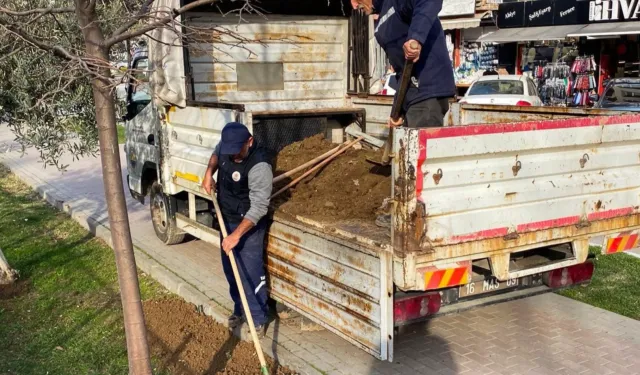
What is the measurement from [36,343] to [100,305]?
87cm

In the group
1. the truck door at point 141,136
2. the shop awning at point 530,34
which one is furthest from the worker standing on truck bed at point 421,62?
the shop awning at point 530,34

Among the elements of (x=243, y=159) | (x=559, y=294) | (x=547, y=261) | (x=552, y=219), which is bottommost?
(x=559, y=294)

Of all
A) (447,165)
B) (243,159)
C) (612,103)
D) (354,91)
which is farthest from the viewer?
(612,103)

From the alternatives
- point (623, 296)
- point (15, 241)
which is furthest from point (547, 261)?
point (15, 241)

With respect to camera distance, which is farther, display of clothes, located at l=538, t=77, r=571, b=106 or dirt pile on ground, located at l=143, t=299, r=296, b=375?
display of clothes, located at l=538, t=77, r=571, b=106

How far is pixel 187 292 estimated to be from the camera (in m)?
6.36

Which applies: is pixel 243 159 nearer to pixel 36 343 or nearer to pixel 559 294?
pixel 36 343

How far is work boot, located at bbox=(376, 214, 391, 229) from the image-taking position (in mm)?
4570

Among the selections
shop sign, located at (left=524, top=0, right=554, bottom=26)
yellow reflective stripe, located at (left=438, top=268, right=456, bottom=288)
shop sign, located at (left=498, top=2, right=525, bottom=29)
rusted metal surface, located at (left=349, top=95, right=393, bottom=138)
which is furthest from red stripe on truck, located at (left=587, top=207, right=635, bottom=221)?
shop sign, located at (left=498, top=2, right=525, bottom=29)

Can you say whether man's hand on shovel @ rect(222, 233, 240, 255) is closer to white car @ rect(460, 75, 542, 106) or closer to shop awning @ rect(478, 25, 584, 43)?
white car @ rect(460, 75, 542, 106)

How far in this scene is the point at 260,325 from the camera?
5.39m

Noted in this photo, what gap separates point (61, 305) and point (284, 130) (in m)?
2.82

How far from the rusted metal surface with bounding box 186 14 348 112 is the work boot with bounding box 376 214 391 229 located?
3.35 metres

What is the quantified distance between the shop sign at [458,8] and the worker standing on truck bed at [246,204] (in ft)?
64.0
